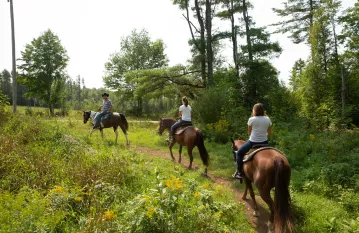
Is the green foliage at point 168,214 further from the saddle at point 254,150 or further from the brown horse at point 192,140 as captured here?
the brown horse at point 192,140

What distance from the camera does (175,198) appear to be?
370cm

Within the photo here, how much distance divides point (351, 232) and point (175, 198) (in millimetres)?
3277

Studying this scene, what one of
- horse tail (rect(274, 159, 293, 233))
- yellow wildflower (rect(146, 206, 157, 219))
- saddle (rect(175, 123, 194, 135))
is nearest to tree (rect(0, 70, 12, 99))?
saddle (rect(175, 123, 194, 135))

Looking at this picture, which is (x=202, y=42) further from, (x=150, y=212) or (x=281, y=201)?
(x=150, y=212)

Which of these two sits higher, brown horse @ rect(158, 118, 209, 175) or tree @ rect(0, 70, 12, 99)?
tree @ rect(0, 70, 12, 99)

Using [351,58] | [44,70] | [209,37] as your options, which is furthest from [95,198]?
[44,70]

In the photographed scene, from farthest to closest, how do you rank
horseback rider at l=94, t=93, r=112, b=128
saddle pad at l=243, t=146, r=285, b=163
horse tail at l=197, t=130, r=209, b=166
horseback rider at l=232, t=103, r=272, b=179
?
Answer: horseback rider at l=94, t=93, r=112, b=128 < horse tail at l=197, t=130, r=209, b=166 < horseback rider at l=232, t=103, r=272, b=179 < saddle pad at l=243, t=146, r=285, b=163

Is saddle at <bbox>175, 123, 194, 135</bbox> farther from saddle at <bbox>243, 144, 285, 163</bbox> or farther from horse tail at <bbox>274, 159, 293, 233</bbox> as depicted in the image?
horse tail at <bbox>274, 159, 293, 233</bbox>

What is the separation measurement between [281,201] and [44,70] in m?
35.1

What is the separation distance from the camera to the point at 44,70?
31.5 meters

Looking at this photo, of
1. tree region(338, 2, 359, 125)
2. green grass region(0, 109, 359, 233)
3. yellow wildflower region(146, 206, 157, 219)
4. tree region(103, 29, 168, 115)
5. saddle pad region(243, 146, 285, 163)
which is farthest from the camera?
tree region(103, 29, 168, 115)

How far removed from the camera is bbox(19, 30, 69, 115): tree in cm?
3091

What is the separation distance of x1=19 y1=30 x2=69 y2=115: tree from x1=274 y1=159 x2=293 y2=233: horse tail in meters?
32.2

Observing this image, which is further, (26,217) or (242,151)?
(242,151)
